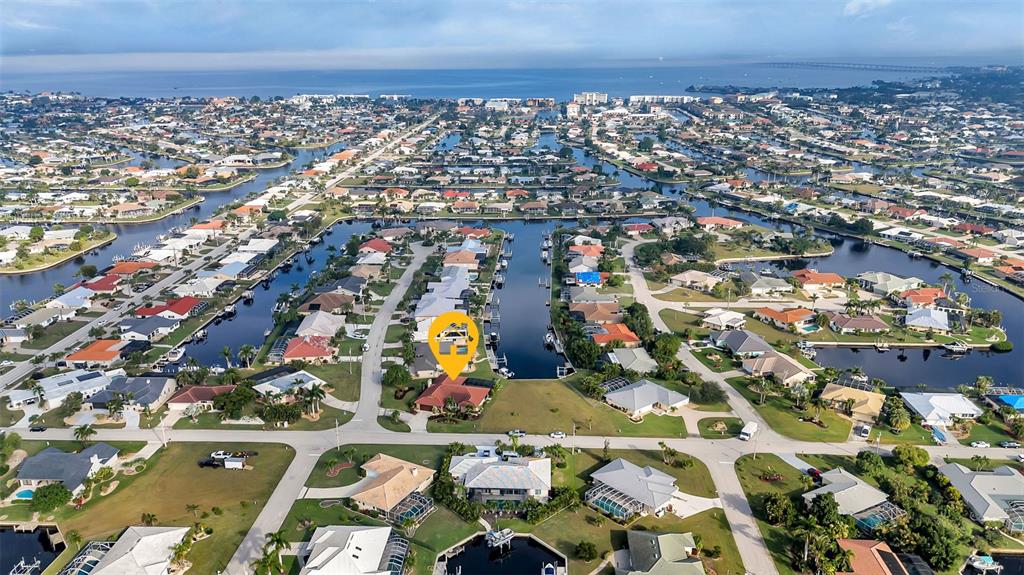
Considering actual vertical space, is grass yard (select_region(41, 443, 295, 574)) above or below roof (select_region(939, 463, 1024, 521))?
above

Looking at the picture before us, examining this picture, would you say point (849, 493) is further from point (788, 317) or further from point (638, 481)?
point (788, 317)

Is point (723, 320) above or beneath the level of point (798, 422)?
above

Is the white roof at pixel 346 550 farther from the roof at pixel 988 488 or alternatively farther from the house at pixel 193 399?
the roof at pixel 988 488

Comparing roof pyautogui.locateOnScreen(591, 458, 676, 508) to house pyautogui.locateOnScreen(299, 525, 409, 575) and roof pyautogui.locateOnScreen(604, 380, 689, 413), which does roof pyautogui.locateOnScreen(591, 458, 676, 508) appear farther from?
house pyautogui.locateOnScreen(299, 525, 409, 575)

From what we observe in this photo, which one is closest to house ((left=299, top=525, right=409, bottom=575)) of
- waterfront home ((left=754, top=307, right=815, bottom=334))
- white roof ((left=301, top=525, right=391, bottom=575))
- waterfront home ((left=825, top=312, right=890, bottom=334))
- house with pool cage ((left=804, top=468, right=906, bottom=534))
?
white roof ((left=301, top=525, right=391, bottom=575))

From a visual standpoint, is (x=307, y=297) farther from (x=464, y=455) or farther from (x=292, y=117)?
(x=292, y=117)

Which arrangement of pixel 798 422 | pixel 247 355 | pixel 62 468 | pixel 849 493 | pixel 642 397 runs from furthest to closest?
1. pixel 247 355
2. pixel 642 397
3. pixel 798 422
4. pixel 62 468
5. pixel 849 493

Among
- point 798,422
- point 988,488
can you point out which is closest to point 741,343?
point 798,422
